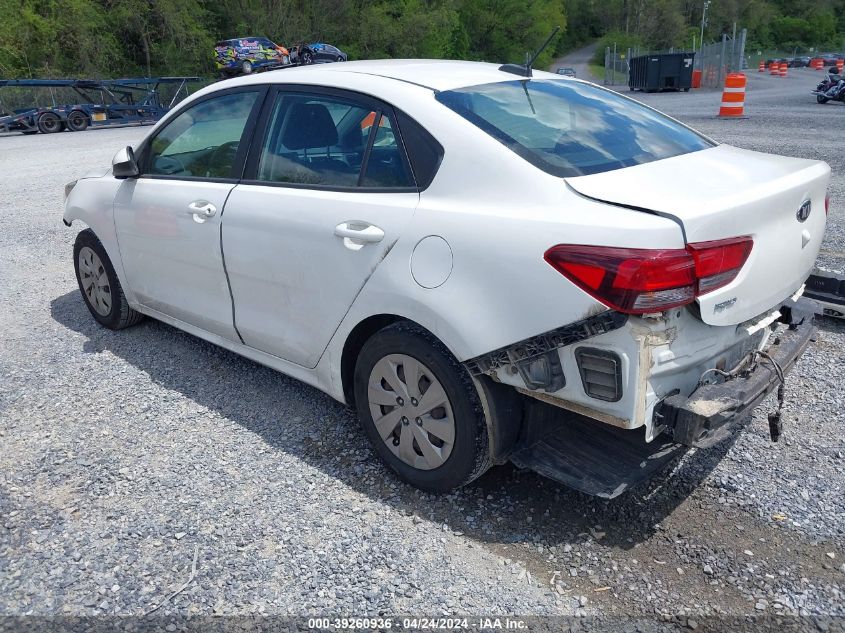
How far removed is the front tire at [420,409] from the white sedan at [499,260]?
1 cm

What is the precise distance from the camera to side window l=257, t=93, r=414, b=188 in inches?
122

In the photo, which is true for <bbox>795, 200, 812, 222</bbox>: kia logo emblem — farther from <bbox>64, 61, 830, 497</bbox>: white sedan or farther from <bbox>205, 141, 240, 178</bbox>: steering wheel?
<bbox>205, 141, 240, 178</bbox>: steering wheel

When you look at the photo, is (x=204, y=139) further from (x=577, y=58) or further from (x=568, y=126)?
(x=577, y=58)

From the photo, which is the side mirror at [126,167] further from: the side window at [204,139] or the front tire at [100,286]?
the front tire at [100,286]

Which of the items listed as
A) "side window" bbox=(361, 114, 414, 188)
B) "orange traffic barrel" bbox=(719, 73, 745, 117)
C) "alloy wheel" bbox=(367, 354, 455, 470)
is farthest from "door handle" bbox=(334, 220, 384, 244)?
"orange traffic barrel" bbox=(719, 73, 745, 117)

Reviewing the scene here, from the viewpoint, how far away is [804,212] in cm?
288

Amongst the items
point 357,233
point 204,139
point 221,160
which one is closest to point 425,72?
point 357,233

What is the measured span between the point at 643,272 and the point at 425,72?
5.48 feet

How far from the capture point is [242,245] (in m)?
3.59

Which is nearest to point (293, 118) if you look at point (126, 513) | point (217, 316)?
point (217, 316)

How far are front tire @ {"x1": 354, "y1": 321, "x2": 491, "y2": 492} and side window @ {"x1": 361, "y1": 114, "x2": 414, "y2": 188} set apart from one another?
0.63 metres

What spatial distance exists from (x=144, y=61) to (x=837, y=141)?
4115cm

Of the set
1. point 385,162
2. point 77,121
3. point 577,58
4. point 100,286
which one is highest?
point 385,162

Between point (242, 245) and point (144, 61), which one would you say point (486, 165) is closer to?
point (242, 245)
